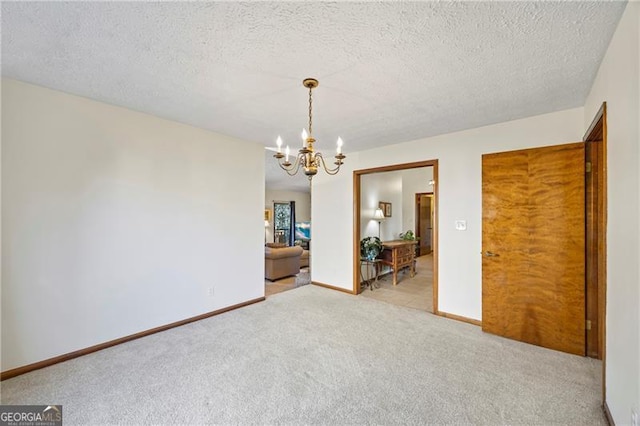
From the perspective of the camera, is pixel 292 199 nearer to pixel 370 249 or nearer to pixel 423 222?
pixel 423 222

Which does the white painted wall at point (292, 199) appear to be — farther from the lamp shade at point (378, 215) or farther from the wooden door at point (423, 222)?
the lamp shade at point (378, 215)

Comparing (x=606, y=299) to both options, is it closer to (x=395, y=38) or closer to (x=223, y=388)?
(x=395, y=38)

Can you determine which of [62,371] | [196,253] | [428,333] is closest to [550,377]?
[428,333]

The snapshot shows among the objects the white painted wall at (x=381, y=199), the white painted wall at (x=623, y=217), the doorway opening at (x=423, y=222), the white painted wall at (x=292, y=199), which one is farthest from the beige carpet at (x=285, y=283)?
the white painted wall at (x=292, y=199)

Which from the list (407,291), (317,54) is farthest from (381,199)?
(317,54)

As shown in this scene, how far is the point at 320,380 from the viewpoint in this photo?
2135mm

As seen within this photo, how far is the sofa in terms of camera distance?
17.7ft

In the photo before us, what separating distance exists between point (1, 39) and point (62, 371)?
2.45 metres

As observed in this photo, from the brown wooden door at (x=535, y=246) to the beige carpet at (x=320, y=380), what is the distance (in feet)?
0.75

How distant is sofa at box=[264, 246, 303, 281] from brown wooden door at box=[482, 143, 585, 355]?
140 inches

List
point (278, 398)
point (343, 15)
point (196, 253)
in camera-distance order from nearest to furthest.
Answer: point (343, 15) < point (278, 398) < point (196, 253)

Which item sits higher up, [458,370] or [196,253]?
[196,253]

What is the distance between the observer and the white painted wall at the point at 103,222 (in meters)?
2.22

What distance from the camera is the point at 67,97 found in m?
2.44
